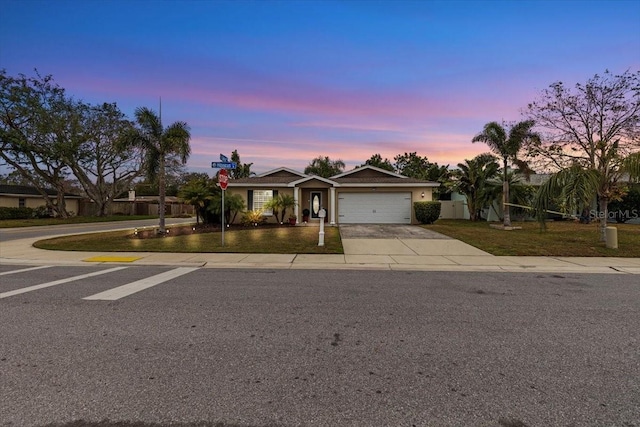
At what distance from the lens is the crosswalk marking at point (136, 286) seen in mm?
6035

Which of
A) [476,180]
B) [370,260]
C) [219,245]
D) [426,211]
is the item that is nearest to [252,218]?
[219,245]

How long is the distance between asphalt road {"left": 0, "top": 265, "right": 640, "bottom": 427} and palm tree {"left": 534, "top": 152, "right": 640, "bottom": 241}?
7352 mm

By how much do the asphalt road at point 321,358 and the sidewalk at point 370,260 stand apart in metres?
2.88

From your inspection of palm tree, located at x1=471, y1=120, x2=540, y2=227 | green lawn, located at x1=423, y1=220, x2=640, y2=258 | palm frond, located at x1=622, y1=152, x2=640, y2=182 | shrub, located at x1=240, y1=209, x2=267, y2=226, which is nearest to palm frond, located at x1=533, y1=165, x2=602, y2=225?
palm frond, located at x1=622, y1=152, x2=640, y2=182

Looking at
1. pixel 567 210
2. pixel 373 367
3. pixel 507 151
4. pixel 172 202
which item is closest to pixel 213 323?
pixel 373 367

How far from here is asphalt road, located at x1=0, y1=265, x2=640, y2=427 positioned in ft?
8.68

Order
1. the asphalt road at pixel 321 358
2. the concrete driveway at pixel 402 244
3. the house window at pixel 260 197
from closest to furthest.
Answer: the asphalt road at pixel 321 358
the concrete driveway at pixel 402 244
the house window at pixel 260 197

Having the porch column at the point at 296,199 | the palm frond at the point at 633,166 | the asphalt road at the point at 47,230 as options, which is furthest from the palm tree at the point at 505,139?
the asphalt road at the point at 47,230

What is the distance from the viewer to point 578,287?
6.97 m

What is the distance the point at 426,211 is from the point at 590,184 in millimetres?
9116

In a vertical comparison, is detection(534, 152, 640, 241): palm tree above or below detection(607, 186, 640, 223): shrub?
above

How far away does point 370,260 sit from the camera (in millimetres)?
10352

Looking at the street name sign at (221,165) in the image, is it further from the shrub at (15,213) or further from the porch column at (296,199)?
the shrub at (15,213)

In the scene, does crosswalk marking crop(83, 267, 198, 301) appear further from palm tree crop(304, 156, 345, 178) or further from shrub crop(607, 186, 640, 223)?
Result: palm tree crop(304, 156, 345, 178)
